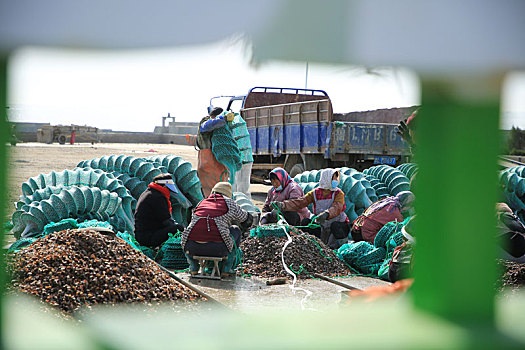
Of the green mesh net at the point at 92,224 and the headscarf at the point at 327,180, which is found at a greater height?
the headscarf at the point at 327,180

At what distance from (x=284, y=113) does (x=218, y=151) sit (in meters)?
5.55

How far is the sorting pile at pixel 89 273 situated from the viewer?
3.70m

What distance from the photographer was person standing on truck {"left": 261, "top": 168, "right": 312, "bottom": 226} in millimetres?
6777

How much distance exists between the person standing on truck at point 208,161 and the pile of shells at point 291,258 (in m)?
1.24

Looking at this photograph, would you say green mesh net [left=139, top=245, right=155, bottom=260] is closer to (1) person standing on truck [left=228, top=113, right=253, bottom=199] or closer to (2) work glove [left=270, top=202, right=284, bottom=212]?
(2) work glove [left=270, top=202, right=284, bottom=212]

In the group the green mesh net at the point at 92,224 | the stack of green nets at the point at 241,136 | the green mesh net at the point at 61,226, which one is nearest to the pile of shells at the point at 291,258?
the green mesh net at the point at 92,224

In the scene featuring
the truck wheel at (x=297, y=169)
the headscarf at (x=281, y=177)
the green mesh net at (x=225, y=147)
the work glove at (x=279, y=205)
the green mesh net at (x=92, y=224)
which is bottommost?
the green mesh net at (x=92, y=224)

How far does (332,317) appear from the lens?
28.6 inches

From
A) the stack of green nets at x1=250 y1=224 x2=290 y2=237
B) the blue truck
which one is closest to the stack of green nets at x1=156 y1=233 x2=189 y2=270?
the stack of green nets at x1=250 y1=224 x2=290 y2=237

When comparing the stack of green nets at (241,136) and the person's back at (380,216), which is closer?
the person's back at (380,216)

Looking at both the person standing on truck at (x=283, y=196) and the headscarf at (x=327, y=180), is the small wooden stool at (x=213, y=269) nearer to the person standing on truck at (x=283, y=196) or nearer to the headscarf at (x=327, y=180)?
the person standing on truck at (x=283, y=196)

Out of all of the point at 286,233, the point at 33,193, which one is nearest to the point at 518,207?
the point at 286,233

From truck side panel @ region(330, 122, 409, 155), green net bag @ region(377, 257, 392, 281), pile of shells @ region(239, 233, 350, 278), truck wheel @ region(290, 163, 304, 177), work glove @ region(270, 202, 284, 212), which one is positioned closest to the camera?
green net bag @ region(377, 257, 392, 281)

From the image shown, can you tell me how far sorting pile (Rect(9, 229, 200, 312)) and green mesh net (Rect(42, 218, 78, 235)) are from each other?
2.83 feet
